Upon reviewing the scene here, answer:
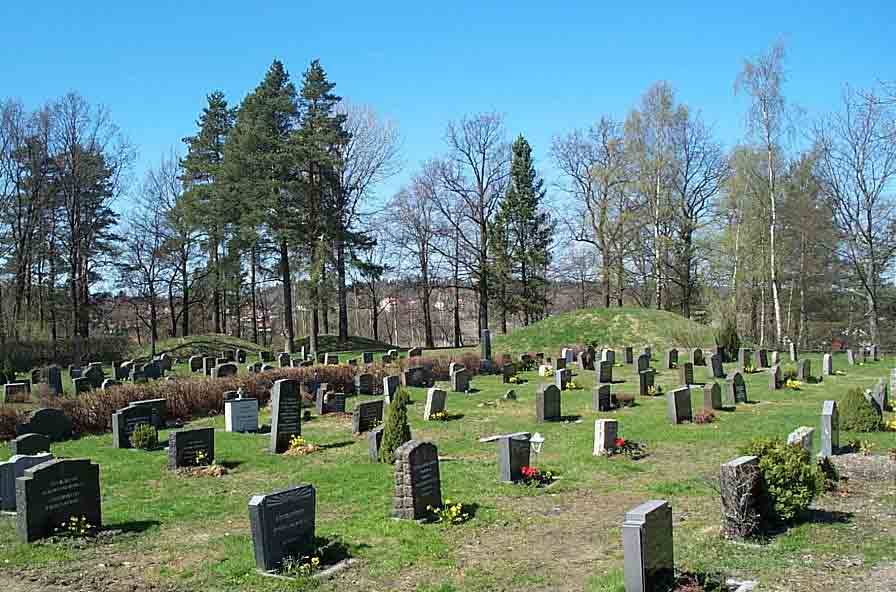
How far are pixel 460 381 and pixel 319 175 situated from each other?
24313mm

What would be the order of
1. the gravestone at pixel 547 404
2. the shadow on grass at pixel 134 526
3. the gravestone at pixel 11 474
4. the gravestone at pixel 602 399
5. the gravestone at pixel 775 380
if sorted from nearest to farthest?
the shadow on grass at pixel 134 526 < the gravestone at pixel 11 474 < the gravestone at pixel 547 404 < the gravestone at pixel 602 399 < the gravestone at pixel 775 380

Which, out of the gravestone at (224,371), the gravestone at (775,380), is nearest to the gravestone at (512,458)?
the gravestone at (775,380)

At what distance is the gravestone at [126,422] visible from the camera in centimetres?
1764

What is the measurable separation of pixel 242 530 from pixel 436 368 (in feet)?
64.5

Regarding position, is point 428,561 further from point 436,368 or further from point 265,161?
point 265,161

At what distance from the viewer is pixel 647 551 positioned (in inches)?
290

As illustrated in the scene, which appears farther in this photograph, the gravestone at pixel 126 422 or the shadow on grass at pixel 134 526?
the gravestone at pixel 126 422

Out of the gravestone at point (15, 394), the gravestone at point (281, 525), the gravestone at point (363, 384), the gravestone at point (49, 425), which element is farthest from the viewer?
the gravestone at point (363, 384)

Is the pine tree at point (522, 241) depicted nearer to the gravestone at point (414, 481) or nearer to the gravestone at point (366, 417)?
the gravestone at point (366, 417)

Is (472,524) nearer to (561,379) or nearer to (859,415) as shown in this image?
(859,415)

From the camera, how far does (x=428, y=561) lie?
9133 mm

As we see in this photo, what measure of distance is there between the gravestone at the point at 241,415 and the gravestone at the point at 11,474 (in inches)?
321

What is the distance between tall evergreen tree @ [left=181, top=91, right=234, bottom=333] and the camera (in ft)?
153

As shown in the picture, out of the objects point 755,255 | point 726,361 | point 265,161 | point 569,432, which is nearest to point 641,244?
point 755,255
